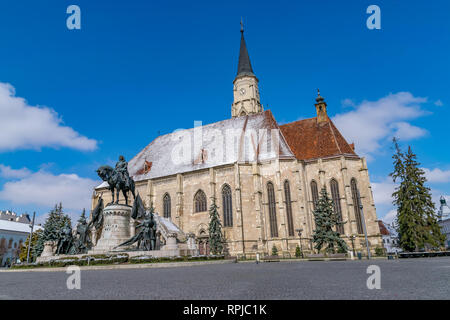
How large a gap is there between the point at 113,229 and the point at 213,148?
22.2m

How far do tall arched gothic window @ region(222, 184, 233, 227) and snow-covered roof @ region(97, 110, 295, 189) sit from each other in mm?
3465

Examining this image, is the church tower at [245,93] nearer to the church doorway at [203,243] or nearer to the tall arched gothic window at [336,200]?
the tall arched gothic window at [336,200]

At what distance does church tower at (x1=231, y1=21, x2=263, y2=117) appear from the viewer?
52531 millimetres

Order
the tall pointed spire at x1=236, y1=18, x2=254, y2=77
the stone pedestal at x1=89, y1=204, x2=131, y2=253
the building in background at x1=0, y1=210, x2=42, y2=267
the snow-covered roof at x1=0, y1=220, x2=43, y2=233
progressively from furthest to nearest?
the snow-covered roof at x1=0, y1=220, x2=43, y2=233, the building in background at x1=0, y1=210, x2=42, y2=267, the tall pointed spire at x1=236, y1=18, x2=254, y2=77, the stone pedestal at x1=89, y1=204, x2=131, y2=253

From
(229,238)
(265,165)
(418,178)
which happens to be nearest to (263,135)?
(265,165)

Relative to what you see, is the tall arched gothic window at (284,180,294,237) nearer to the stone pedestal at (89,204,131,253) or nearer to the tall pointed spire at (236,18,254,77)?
the stone pedestal at (89,204,131,253)

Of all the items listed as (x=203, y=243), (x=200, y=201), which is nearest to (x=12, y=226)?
(x=200, y=201)

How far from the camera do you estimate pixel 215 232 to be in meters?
33.5

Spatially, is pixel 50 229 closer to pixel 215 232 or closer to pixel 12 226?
pixel 215 232

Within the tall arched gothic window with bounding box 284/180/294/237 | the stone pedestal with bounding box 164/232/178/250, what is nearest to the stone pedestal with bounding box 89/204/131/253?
the stone pedestal with bounding box 164/232/178/250

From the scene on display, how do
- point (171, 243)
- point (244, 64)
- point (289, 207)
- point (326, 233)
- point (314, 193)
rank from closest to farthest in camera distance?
point (171, 243) < point (326, 233) < point (289, 207) < point (314, 193) < point (244, 64)

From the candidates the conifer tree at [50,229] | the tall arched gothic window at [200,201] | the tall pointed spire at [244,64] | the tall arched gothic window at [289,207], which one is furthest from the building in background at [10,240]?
the tall pointed spire at [244,64]

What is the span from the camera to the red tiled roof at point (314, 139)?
3681cm
